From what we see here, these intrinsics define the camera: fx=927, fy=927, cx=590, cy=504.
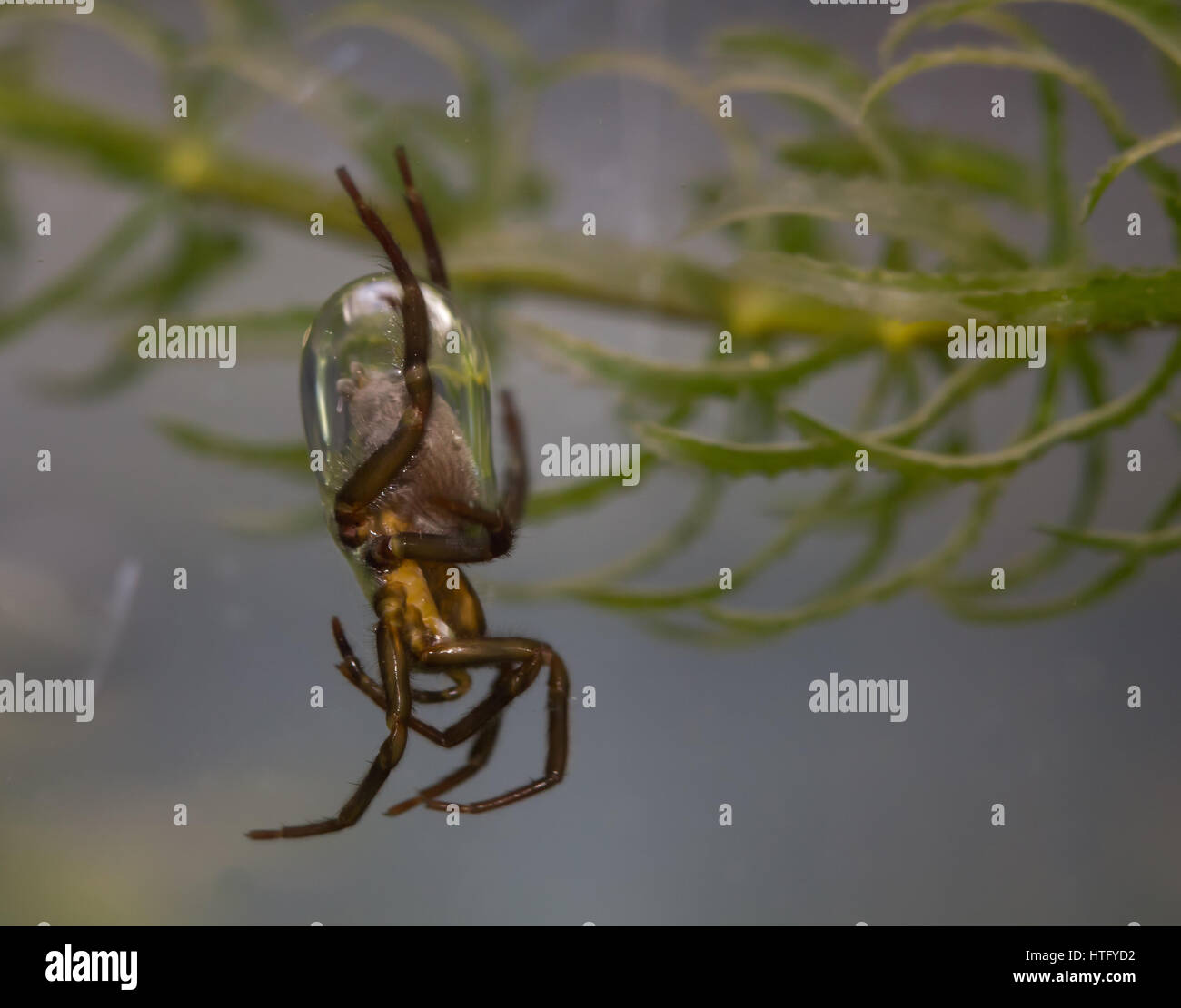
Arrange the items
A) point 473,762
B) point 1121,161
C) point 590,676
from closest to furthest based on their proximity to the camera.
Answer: point 1121,161 < point 473,762 < point 590,676

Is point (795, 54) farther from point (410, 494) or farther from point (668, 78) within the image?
point (410, 494)

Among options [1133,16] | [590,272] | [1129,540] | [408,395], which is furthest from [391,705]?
[1133,16]

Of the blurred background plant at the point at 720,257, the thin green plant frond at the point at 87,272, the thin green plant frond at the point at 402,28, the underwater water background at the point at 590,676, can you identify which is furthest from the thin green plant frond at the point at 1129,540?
the thin green plant frond at the point at 87,272

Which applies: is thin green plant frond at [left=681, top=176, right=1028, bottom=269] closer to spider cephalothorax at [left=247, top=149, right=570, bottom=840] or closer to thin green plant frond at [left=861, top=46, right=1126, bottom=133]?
thin green plant frond at [left=861, top=46, right=1126, bottom=133]

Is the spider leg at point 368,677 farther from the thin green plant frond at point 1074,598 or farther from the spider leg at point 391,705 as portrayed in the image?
the thin green plant frond at point 1074,598


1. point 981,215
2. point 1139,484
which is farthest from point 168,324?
point 1139,484

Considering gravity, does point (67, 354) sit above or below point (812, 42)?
below
